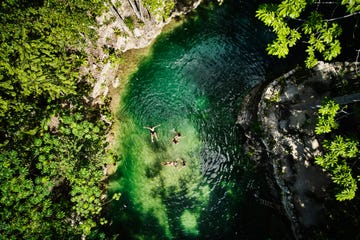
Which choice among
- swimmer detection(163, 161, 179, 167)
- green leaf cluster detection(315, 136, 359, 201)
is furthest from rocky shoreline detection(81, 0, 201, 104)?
green leaf cluster detection(315, 136, 359, 201)

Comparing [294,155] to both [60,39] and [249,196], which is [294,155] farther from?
[60,39]

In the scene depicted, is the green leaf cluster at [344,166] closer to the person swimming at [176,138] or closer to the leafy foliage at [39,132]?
the person swimming at [176,138]

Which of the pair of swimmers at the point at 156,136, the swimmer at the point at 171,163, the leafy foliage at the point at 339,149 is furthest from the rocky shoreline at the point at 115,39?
the leafy foliage at the point at 339,149

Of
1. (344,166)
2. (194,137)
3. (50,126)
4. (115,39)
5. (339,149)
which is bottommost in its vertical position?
(344,166)

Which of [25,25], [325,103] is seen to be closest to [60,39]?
[25,25]

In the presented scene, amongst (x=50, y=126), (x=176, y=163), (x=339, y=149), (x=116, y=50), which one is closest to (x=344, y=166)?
(x=339, y=149)

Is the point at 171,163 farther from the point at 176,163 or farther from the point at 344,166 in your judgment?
the point at 344,166
